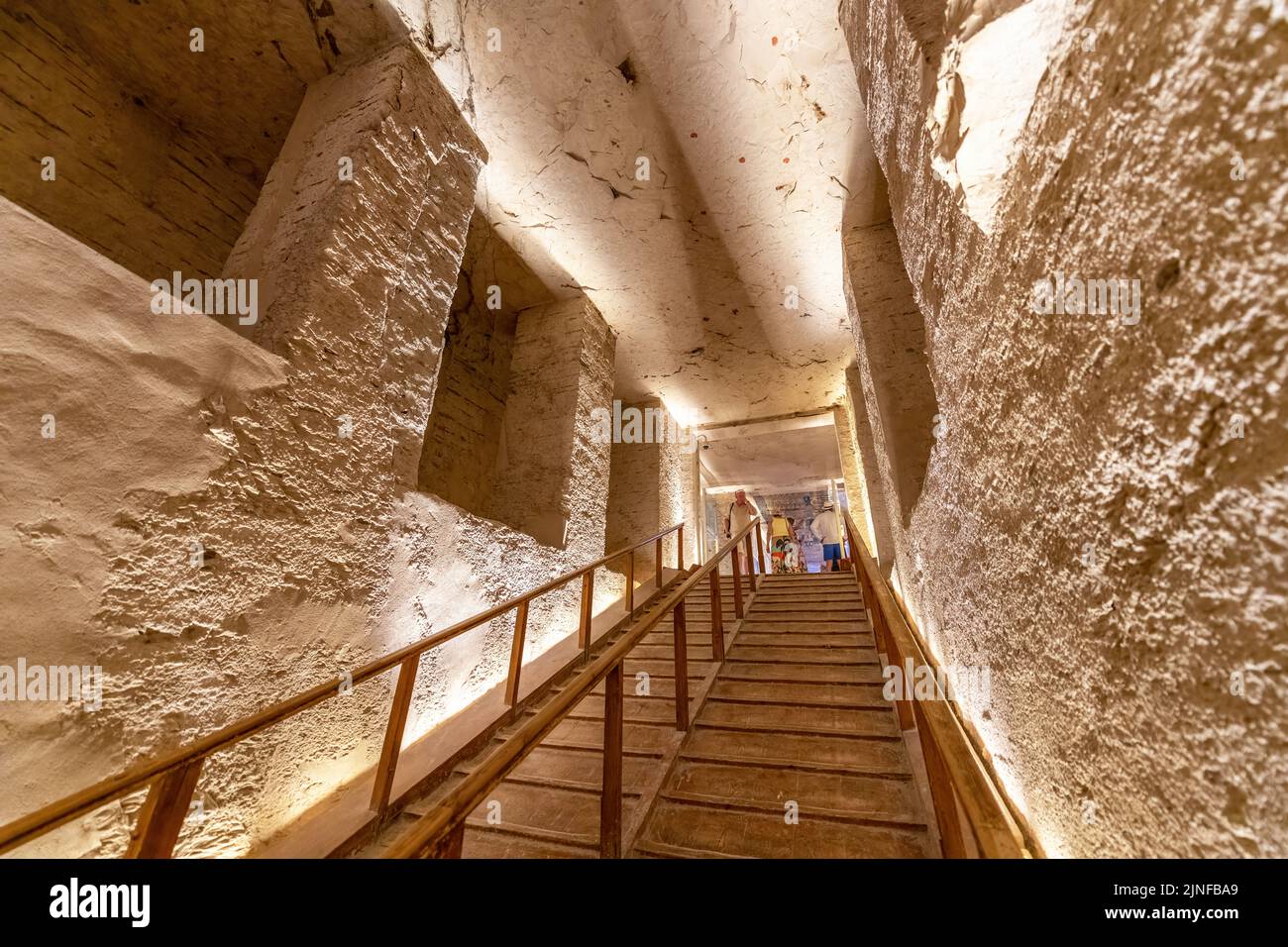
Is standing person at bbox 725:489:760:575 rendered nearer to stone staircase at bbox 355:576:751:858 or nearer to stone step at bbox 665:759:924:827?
stone staircase at bbox 355:576:751:858

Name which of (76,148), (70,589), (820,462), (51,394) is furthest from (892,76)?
(820,462)

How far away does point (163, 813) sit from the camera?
53.8 inches

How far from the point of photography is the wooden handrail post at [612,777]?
Result: 5.26 ft

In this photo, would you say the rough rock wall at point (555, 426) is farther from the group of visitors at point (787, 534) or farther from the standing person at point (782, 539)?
the standing person at point (782, 539)

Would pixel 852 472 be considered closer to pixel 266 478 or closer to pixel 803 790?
pixel 803 790

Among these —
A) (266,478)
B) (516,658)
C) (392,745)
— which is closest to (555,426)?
(516,658)

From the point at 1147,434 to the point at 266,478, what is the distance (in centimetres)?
279

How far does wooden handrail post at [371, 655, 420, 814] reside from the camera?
6.99 ft

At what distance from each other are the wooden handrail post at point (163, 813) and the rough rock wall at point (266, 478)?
326 mm

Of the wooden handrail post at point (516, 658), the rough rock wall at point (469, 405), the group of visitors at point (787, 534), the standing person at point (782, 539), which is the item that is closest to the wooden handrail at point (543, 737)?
the wooden handrail post at point (516, 658)

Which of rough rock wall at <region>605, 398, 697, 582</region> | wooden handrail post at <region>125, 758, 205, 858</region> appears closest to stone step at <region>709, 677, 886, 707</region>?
wooden handrail post at <region>125, 758, 205, 858</region>

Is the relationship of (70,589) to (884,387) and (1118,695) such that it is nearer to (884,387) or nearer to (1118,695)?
(1118,695)

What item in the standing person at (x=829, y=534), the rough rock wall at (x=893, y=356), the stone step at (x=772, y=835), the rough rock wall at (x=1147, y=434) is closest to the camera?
the rough rock wall at (x=1147, y=434)

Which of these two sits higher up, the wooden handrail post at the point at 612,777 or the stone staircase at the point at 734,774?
the wooden handrail post at the point at 612,777
